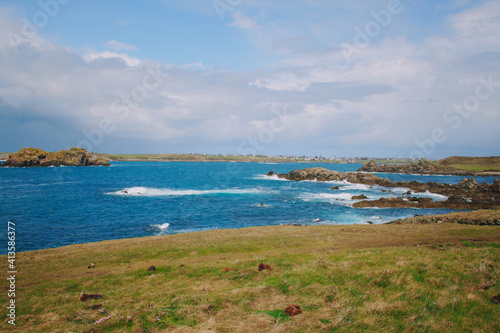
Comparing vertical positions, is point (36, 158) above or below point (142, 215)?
above

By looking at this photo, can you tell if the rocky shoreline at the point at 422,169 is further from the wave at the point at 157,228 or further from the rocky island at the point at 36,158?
the rocky island at the point at 36,158

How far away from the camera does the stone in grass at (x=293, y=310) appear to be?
332 inches

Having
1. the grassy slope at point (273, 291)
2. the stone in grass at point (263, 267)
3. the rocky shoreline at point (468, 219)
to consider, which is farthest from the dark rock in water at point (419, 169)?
the stone in grass at point (263, 267)

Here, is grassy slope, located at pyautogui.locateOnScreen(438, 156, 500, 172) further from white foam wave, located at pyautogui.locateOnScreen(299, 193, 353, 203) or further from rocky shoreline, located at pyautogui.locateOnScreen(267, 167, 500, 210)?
white foam wave, located at pyautogui.locateOnScreen(299, 193, 353, 203)

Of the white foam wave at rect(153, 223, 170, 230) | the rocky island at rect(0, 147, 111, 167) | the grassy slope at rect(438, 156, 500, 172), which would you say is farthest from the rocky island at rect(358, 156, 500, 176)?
the rocky island at rect(0, 147, 111, 167)

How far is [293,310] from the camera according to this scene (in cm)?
850

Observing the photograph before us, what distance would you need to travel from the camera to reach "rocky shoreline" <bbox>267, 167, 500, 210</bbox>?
172 ft

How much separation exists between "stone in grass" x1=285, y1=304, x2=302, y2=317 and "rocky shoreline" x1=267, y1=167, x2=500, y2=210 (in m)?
47.5

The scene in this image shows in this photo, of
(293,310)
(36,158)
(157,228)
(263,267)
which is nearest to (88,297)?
(263,267)

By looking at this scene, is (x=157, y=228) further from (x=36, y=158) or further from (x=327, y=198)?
(x=36, y=158)

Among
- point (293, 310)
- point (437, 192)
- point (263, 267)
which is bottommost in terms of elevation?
point (437, 192)

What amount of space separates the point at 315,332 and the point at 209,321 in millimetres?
3402

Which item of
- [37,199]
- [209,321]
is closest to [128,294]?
[209,321]

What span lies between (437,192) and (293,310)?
3197 inches
